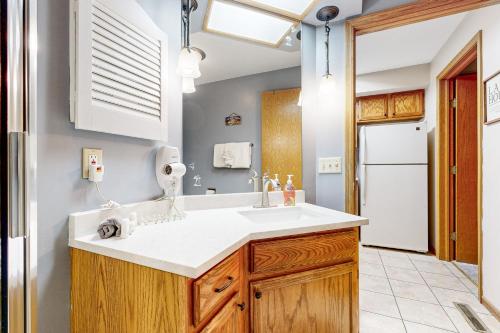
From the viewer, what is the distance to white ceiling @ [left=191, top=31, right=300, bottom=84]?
1.48 metres

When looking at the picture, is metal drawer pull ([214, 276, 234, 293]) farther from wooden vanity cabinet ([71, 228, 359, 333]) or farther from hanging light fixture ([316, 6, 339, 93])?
hanging light fixture ([316, 6, 339, 93])

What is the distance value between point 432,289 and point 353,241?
1.54 meters

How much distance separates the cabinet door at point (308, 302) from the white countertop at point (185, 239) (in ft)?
0.72

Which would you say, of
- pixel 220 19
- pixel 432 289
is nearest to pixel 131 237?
pixel 220 19

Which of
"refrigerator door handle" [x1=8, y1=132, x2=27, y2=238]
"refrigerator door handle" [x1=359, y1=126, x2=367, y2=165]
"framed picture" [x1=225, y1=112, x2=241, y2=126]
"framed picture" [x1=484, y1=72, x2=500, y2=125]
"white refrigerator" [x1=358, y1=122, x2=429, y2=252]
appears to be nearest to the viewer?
"refrigerator door handle" [x1=8, y1=132, x2=27, y2=238]

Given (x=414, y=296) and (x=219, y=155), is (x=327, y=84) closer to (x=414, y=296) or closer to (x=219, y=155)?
(x=219, y=155)

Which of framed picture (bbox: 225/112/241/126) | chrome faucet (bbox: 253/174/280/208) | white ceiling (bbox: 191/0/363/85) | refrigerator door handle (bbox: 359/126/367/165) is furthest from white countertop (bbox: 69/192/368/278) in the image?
refrigerator door handle (bbox: 359/126/367/165)

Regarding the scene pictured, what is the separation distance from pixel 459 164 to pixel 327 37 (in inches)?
83.7

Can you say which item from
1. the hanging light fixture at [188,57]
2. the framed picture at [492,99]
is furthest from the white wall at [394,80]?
the hanging light fixture at [188,57]

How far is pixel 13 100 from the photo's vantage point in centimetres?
65

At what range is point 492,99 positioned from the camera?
1.69 metres

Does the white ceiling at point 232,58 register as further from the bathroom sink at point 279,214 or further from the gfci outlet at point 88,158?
the bathroom sink at point 279,214

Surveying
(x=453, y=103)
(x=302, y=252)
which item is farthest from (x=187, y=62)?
(x=453, y=103)

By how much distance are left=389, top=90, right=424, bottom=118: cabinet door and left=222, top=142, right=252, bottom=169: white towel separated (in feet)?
8.90
